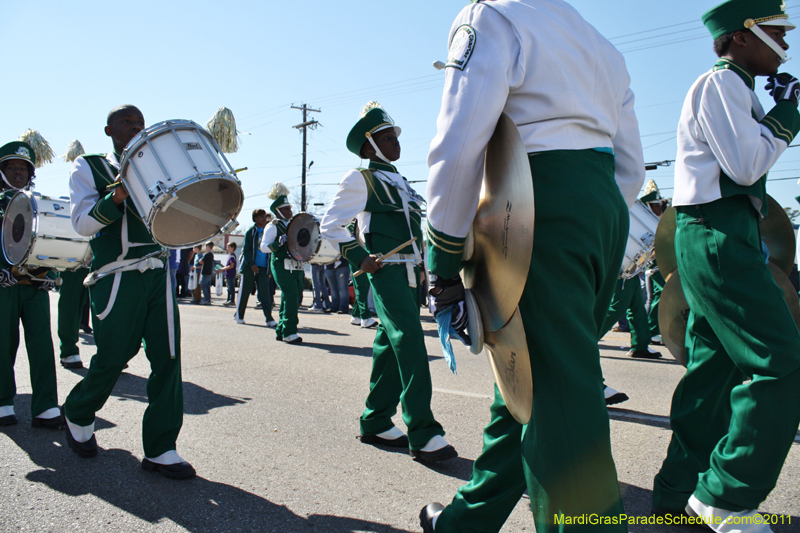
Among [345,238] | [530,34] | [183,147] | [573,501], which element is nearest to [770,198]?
[530,34]

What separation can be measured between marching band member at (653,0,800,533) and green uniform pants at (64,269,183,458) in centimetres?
260

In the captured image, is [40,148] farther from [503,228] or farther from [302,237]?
[503,228]

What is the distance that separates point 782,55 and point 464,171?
2.05 m

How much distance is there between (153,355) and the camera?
3428mm

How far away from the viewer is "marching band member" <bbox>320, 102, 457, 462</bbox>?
3.61 metres

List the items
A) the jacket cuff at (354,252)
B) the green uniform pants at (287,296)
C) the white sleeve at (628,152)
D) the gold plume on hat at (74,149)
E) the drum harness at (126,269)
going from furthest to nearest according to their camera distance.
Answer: the gold plume on hat at (74,149) < the green uniform pants at (287,296) < the jacket cuff at (354,252) < the drum harness at (126,269) < the white sleeve at (628,152)

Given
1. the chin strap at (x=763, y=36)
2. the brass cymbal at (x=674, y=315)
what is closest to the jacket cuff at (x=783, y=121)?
the chin strap at (x=763, y=36)

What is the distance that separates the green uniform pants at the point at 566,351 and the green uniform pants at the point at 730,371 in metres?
1.13

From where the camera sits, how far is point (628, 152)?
2.13m

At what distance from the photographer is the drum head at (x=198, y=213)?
3291mm

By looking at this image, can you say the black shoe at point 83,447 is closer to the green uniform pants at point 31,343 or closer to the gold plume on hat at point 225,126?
the green uniform pants at point 31,343

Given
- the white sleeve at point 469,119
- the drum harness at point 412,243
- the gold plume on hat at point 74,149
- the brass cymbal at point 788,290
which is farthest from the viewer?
the gold plume on hat at point 74,149

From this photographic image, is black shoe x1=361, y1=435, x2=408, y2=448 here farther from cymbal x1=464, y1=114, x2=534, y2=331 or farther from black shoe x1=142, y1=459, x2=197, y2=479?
cymbal x1=464, y1=114, x2=534, y2=331

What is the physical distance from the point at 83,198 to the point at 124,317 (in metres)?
0.77
